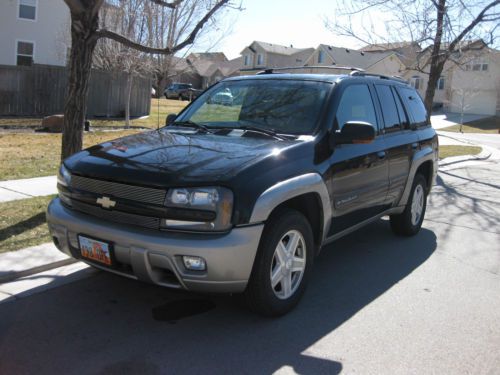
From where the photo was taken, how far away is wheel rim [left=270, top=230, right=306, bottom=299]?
13.2 ft

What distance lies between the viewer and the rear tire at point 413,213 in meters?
6.50

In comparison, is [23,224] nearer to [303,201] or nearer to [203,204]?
[203,204]

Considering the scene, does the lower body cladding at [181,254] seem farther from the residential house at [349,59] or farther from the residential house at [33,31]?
the residential house at [349,59]

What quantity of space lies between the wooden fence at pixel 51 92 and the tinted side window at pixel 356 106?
16137 mm

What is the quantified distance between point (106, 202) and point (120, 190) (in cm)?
15

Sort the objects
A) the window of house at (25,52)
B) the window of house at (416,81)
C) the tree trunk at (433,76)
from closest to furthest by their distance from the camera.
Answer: the tree trunk at (433,76)
the window of house at (25,52)
the window of house at (416,81)

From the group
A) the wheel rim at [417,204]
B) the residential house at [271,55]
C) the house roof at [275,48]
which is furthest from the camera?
the residential house at [271,55]

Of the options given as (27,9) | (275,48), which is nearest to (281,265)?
(27,9)

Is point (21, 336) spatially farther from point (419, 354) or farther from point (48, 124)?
point (48, 124)

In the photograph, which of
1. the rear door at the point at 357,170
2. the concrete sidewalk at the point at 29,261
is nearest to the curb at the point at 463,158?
the rear door at the point at 357,170

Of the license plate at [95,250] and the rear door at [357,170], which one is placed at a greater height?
the rear door at [357,170]

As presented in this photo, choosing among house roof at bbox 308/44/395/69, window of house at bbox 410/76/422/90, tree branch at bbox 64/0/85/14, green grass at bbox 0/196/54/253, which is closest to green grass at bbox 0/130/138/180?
green grass at bbox 0/196/54/253

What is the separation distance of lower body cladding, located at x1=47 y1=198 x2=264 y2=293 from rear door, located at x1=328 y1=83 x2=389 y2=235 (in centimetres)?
126

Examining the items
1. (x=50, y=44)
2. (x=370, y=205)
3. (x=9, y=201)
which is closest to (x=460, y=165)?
(x=370, y=205)
